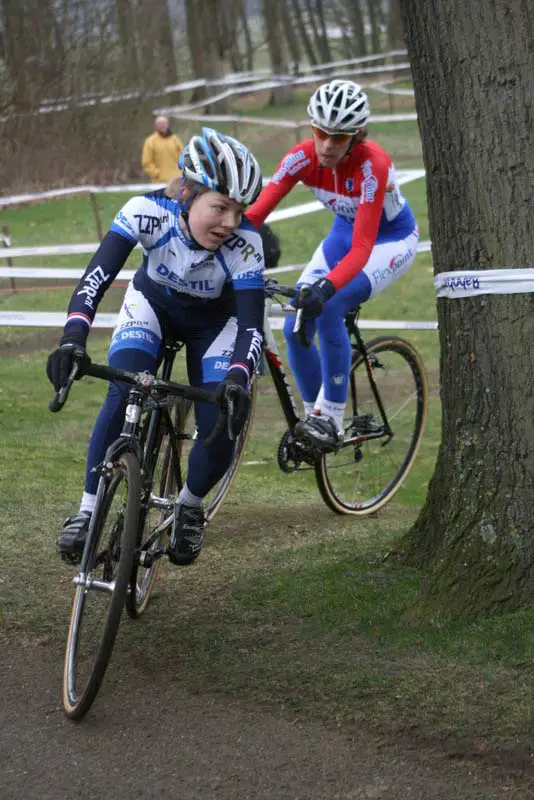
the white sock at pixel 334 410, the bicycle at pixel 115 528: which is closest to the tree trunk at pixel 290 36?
the white sock at pixel 334 410

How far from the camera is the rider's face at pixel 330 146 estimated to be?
6.34 meters

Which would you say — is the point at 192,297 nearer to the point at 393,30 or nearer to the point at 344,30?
the point at 393,30

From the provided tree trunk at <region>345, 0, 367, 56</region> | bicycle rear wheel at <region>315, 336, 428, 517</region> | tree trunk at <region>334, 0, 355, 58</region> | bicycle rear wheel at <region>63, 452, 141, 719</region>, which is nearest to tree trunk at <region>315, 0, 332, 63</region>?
tree trunk at <region>334, 0, 355, 58</region>

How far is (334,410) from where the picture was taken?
6680mm

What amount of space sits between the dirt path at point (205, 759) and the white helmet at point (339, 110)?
303 centimetres

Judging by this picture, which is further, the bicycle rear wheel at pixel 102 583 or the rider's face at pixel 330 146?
the rider's face at pixel 330 146

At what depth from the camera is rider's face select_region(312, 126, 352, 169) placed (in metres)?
6.34

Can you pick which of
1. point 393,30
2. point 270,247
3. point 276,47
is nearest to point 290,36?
point 393,30

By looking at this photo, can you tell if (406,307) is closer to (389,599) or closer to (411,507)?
(411,507)

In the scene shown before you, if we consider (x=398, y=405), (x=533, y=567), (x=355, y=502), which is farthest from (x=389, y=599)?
(x=398, y=405)

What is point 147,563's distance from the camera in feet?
15.8

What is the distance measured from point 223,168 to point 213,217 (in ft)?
0.63

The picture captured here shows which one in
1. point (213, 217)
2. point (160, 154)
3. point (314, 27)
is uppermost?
point (314, 27)

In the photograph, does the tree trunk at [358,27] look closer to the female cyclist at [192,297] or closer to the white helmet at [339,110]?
the white helmet at [339,110]
